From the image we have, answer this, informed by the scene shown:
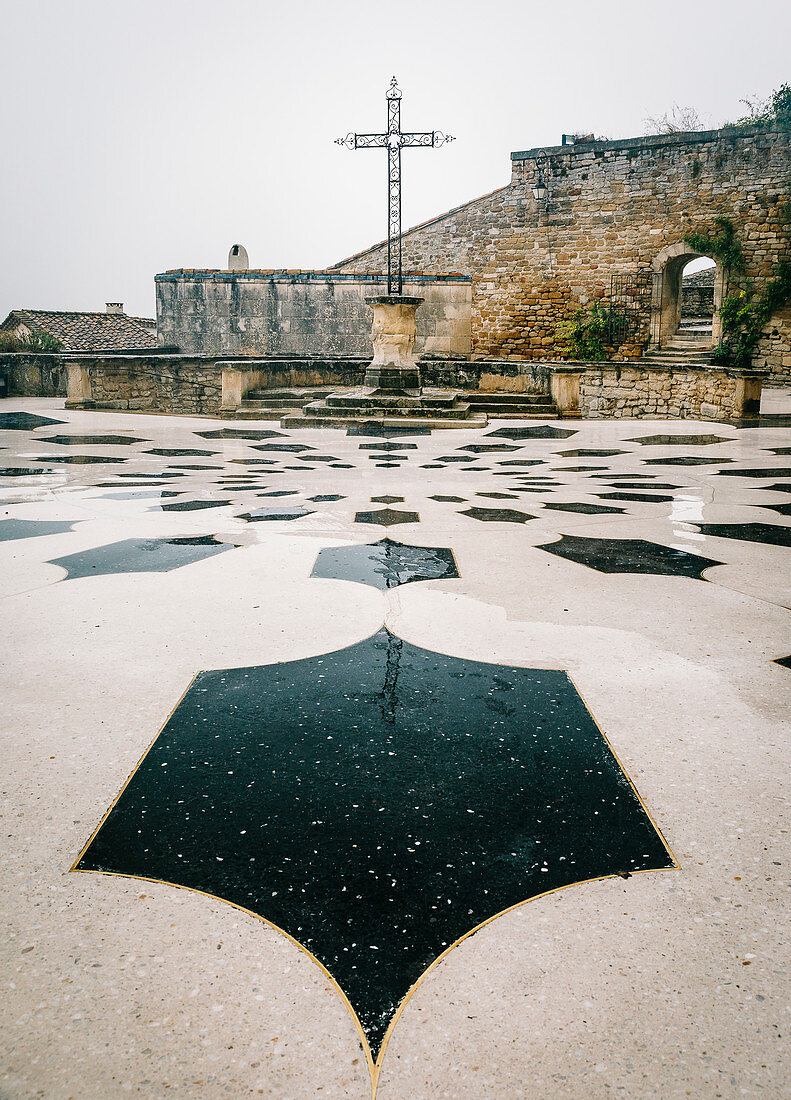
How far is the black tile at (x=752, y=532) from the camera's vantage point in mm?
2832

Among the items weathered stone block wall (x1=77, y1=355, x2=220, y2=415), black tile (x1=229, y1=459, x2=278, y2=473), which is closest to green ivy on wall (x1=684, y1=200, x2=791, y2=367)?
weathered stone block wall (x1=77, y1=355, x2=220, y2=415)

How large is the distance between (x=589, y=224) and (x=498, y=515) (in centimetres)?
1467

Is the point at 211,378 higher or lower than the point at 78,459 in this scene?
higher

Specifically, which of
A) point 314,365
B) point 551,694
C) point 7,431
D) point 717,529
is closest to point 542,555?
point 717,529

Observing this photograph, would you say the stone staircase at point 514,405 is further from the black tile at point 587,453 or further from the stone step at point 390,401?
the black tile at point 587,453

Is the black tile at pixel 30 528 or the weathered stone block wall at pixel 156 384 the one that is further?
the weathered stone block wall at pixel 156 384

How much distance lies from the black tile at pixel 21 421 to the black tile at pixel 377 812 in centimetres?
717

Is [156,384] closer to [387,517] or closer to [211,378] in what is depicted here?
[211,378]

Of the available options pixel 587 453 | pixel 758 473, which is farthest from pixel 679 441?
pixel 758 473

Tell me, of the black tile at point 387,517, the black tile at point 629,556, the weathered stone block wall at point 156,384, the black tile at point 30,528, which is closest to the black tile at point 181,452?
the black tile at point 30,528

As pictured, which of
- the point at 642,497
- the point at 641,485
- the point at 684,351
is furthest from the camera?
the point at 684,351

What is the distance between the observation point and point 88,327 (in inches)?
884

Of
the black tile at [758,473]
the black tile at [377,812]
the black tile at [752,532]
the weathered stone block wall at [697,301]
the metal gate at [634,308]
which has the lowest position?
the black tile at [377,812]

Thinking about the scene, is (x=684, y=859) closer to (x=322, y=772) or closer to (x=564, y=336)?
(x=322, y=772)
